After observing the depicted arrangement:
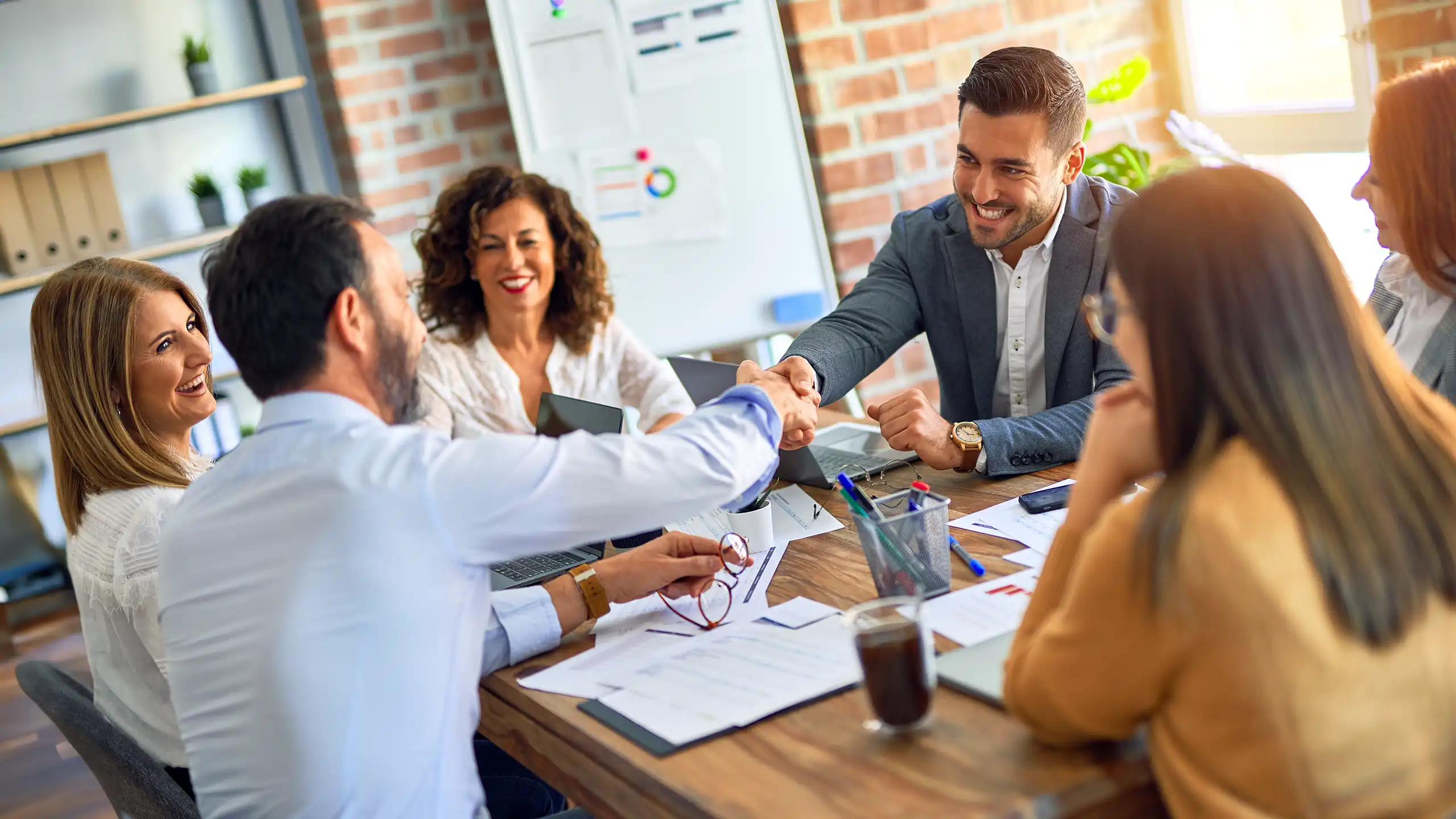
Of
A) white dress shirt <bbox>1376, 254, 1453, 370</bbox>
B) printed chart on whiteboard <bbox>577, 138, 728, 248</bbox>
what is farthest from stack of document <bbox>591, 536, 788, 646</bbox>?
printed chart on whiteboard <bbox>577, 138, 728, 248</bbox>

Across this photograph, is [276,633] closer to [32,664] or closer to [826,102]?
[32,664]

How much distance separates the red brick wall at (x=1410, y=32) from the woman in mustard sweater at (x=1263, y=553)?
1579 mm

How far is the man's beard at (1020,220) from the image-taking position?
224 centimetres

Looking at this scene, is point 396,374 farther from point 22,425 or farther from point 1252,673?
point 22,425

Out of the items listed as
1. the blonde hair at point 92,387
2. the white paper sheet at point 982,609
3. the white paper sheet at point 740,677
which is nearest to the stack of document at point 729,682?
the white paper sheet at point 740,677

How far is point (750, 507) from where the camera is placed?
1.85 m

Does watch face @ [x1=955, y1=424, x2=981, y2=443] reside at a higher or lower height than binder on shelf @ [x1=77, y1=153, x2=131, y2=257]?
lower

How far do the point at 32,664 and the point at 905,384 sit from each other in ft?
7.84

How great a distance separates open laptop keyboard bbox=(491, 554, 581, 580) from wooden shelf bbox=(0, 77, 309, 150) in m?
2.66

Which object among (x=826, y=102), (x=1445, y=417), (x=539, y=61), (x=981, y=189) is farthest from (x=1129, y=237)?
(x=539, y=61)

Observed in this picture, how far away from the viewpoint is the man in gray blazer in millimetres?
2215

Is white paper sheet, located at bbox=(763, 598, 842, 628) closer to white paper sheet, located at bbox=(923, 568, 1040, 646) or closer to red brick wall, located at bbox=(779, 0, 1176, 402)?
white paper sheet, located at bbox=(923, 568, 1040, 646)

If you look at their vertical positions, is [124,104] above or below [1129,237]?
above

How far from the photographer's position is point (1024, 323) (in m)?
2.31
